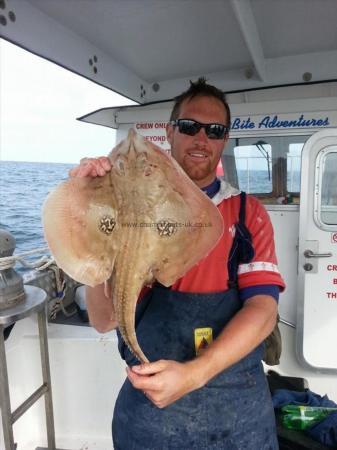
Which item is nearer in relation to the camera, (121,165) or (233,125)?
(121,165)

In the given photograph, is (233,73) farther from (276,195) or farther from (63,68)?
(63,68)

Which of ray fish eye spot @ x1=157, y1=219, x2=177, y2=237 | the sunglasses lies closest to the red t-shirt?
the sunglasses

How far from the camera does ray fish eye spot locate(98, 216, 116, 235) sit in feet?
3.85

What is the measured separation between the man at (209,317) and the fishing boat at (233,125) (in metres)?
1.20

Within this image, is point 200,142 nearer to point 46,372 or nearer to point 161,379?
point 161,379

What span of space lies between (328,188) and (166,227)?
3.31 m

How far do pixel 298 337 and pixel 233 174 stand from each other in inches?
75.4

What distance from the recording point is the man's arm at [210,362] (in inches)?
45.9

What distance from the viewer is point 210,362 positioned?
1292 millimetres

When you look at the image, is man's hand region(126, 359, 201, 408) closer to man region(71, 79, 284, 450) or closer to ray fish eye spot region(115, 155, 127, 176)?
Answer: man region(71, 79, 284, 450)

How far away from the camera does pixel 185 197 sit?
121cm

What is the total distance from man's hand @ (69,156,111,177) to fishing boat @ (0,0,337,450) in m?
1.52

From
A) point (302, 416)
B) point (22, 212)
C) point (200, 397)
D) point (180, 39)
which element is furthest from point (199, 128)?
point (22, 212)

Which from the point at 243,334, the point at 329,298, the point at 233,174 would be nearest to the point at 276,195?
the point at 233,174
